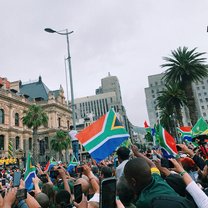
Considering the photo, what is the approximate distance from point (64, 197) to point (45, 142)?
55998 mm

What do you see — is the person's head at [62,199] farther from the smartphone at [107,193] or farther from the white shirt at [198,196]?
the white shirt at [198,196]

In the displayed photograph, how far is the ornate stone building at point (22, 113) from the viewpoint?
45375 millimetres

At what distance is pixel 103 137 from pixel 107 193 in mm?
4440

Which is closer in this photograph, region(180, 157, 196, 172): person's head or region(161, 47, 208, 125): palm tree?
region(180, 157, 196, 172): person's head

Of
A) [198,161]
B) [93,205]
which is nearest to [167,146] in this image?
[198,161]

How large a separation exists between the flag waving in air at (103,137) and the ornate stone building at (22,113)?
40158 millimetres

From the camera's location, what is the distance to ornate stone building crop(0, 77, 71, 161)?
45375 millimetres

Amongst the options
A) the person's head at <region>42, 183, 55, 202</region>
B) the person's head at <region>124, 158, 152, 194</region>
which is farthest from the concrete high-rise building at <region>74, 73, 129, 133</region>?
the person's head at <region>124, 158, 152, 194</region>

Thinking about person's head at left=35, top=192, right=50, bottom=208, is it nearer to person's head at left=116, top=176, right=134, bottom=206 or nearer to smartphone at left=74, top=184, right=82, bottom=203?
smartphone at left=74, top=184, right=82, bottom=203

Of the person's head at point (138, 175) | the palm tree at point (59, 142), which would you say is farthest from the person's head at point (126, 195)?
the palm tree at point (59, 142)

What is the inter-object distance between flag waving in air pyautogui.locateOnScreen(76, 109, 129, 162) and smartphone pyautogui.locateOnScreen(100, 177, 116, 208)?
13.4ft

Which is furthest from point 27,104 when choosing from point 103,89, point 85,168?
point 103,89

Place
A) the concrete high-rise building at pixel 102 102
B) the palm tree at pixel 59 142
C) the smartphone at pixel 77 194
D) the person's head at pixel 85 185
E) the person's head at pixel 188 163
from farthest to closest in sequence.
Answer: the concrete high-rise building at pixel 102 102, the palm tree at pixel 59 142, the person's head at pixel 188 163, the person's head at pixel 85 185, the smartphone at pixel 77 194

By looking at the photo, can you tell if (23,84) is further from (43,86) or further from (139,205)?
(139,205)
